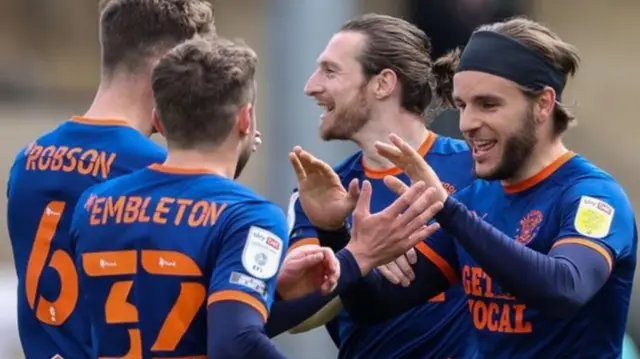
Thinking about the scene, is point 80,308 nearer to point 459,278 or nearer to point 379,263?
point 379,263

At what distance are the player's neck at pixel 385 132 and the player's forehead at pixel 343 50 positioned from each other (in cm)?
22

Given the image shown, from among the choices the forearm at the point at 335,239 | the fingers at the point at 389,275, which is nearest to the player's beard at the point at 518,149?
the fingers at the point at 389,275

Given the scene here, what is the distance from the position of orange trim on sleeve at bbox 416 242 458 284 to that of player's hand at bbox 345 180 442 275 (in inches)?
10.8

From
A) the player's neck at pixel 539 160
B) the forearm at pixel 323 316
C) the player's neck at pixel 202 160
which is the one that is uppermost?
the player's neck at pixel 202 160

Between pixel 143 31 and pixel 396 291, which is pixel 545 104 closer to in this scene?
pixel 396 291

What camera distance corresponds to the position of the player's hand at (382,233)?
3.83 meters

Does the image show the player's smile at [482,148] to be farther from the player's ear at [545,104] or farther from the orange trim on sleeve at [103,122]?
the orange trim on sleeve at [103,122]

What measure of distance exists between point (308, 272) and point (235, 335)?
614 mm

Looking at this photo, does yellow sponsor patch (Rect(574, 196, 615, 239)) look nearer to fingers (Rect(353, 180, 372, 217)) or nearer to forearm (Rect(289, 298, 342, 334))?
fingers (Rect(353, 180, 372, 217))

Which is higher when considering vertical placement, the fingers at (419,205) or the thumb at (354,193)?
the fingers at (419,205)

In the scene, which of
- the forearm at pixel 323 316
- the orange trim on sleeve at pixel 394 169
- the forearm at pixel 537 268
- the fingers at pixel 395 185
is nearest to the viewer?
the forearm at pixel 537 268

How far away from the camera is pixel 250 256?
331 centimetres

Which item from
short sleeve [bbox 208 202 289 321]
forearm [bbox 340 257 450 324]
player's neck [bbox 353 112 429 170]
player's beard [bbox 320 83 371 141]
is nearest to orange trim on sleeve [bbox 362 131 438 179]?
player's neck [bbox 353 112 429 170]

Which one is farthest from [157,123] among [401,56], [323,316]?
[401,56]
